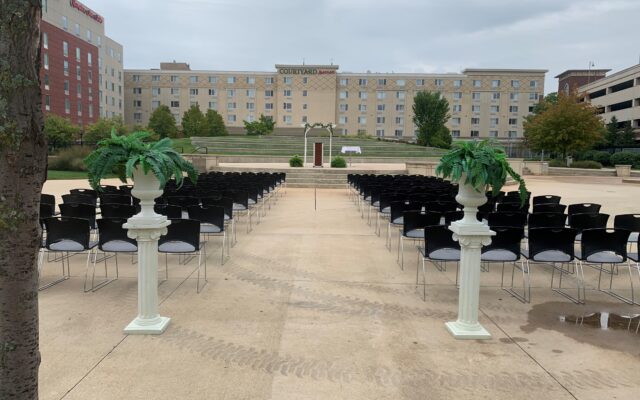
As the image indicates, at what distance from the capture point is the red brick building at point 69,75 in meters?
58.3

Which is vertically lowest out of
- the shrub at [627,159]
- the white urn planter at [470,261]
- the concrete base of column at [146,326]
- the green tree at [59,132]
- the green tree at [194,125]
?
the concrete base of column at [146,326]

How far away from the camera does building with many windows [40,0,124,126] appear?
59.0 m

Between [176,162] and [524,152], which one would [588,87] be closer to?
[524,152]

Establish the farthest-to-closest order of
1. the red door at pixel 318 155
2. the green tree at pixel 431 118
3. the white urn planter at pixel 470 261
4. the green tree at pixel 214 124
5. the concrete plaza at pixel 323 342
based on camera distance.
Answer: the green tree at pixel 214 124, the green tree at pixel 431 118, the red door at pixel 318 155, the white urn planter at pixel 470 261, the concrete plaza at pixel 323 342

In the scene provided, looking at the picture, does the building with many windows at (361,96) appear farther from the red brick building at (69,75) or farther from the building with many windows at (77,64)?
the red brick building at (69,75)

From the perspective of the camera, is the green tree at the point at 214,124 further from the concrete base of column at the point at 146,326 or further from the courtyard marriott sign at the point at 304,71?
the concrete base of column at the point at 146,326

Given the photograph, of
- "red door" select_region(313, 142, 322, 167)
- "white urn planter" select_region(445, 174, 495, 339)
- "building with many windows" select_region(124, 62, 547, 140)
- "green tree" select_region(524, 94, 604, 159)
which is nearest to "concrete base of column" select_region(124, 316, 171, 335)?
"white urn planter" select_region(445, 174, 495, 339)

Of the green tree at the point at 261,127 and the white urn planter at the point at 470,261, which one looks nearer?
the white urn planter at the point at 470,261

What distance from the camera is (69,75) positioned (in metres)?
63.0

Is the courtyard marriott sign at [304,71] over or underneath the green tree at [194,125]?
over

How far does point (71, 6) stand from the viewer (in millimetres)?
64562

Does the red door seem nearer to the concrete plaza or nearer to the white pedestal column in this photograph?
the concrete plaza

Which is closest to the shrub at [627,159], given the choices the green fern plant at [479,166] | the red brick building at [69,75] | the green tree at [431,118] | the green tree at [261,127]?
the green tree at [431,118]

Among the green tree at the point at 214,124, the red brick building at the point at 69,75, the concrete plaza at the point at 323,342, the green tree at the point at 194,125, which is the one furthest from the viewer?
the green tree at the point at 214,124
